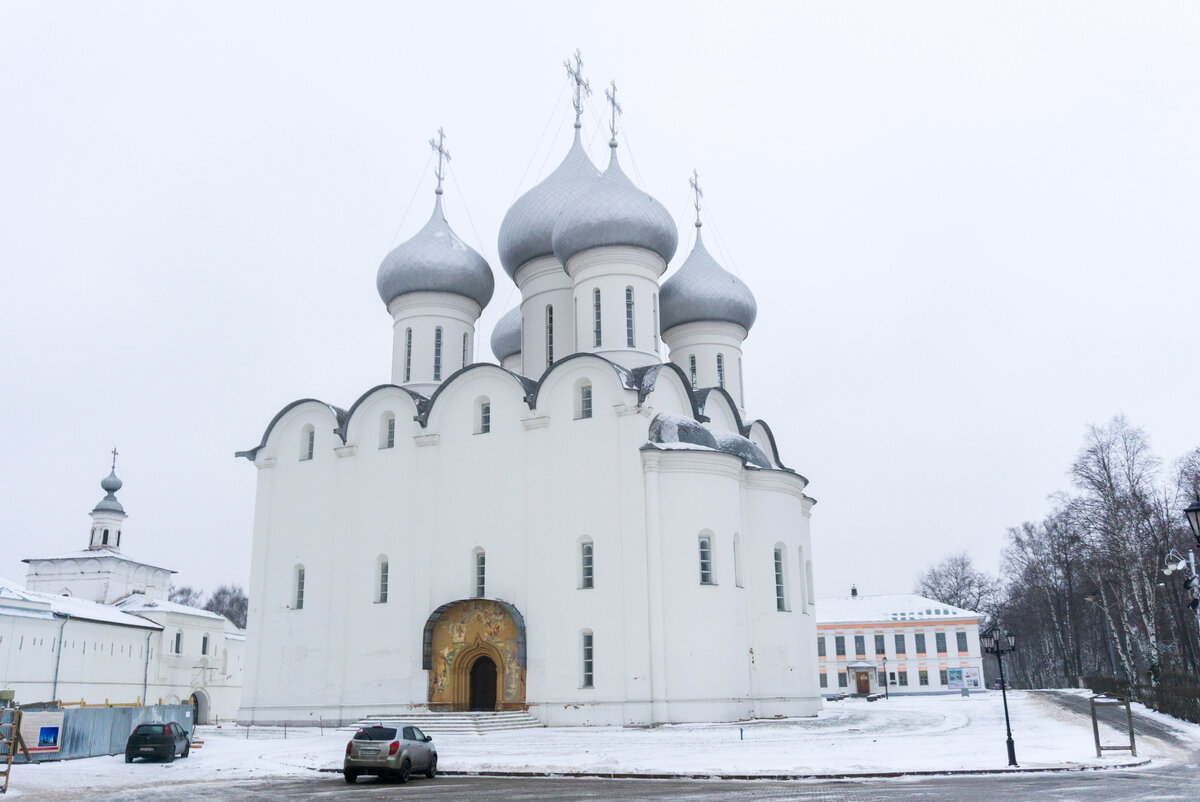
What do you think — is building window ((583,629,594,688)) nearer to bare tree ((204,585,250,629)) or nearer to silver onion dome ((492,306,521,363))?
silver onion dome ((492,306,521,363))

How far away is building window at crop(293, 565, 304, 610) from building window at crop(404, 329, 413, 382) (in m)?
6.17

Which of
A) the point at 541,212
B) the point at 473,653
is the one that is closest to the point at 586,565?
the point at 473,653

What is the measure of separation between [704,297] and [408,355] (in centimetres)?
889

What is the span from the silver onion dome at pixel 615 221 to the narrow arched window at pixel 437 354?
15.7 feet

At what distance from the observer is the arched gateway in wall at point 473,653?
22.5 metres

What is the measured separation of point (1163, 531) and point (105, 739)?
92.7 feet

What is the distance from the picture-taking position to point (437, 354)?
1131 inches

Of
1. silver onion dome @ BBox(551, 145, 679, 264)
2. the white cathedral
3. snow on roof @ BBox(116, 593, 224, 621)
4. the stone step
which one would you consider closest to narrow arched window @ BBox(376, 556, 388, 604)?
the white cathedral

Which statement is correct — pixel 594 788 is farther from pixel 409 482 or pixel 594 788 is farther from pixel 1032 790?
pixel 409 482

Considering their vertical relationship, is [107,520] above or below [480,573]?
above

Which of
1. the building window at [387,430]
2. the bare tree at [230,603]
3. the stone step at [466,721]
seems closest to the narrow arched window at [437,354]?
the building window at [387,430]

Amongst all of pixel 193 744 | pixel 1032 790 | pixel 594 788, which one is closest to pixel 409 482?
pixel 193 744

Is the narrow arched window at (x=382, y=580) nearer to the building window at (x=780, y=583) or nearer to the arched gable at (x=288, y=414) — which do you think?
the arched gable at (x=288, y=414)

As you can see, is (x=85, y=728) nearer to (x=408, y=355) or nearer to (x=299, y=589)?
(x=299, y=589)
